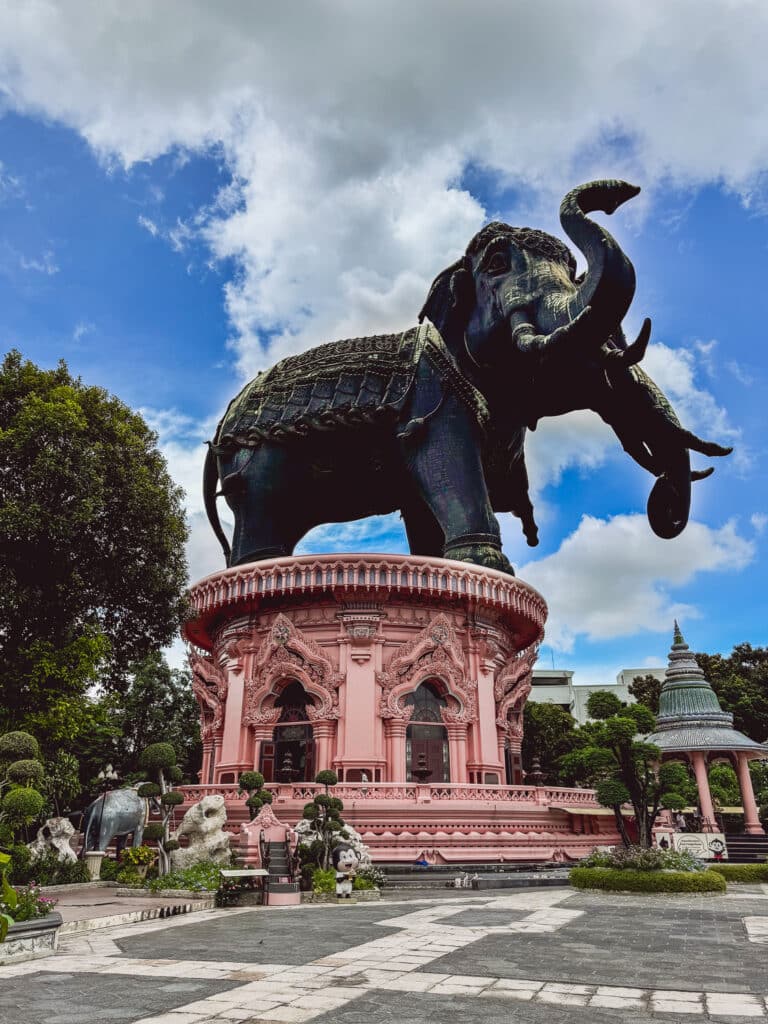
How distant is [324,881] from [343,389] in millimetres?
15195

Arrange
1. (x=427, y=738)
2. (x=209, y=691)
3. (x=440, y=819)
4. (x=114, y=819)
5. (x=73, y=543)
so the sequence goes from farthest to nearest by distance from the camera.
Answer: (x=209, y=691) → (x=427, y=738) → (x=440, y=819) → (x=114, y=819) → (x=73, y=543)

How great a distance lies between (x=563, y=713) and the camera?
138 feet

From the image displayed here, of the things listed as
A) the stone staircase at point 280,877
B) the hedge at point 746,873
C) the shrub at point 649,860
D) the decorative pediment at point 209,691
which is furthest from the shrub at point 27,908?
the hedge at point 746,873

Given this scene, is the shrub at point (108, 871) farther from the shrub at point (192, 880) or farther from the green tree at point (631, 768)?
the green tree at point (631, 768)

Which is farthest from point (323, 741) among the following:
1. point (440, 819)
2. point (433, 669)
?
point (440, 819)

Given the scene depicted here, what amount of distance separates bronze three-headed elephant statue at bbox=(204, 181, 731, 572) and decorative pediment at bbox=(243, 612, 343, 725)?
3.95 meters

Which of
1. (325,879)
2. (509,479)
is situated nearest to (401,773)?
(325,879)

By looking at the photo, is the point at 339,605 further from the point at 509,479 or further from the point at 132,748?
the point at 132,748

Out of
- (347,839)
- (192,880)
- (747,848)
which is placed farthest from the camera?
(747,848)

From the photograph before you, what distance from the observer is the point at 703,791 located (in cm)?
2873

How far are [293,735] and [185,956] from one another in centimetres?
1436

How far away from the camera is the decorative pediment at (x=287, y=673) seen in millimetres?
21891

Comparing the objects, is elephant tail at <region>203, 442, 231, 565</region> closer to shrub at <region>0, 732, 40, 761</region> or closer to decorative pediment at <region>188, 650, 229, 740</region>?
decorative pediment at <region>188, 650, 229, 740</region>

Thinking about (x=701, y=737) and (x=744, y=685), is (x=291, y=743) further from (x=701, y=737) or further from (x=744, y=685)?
(x=744, y=685)
